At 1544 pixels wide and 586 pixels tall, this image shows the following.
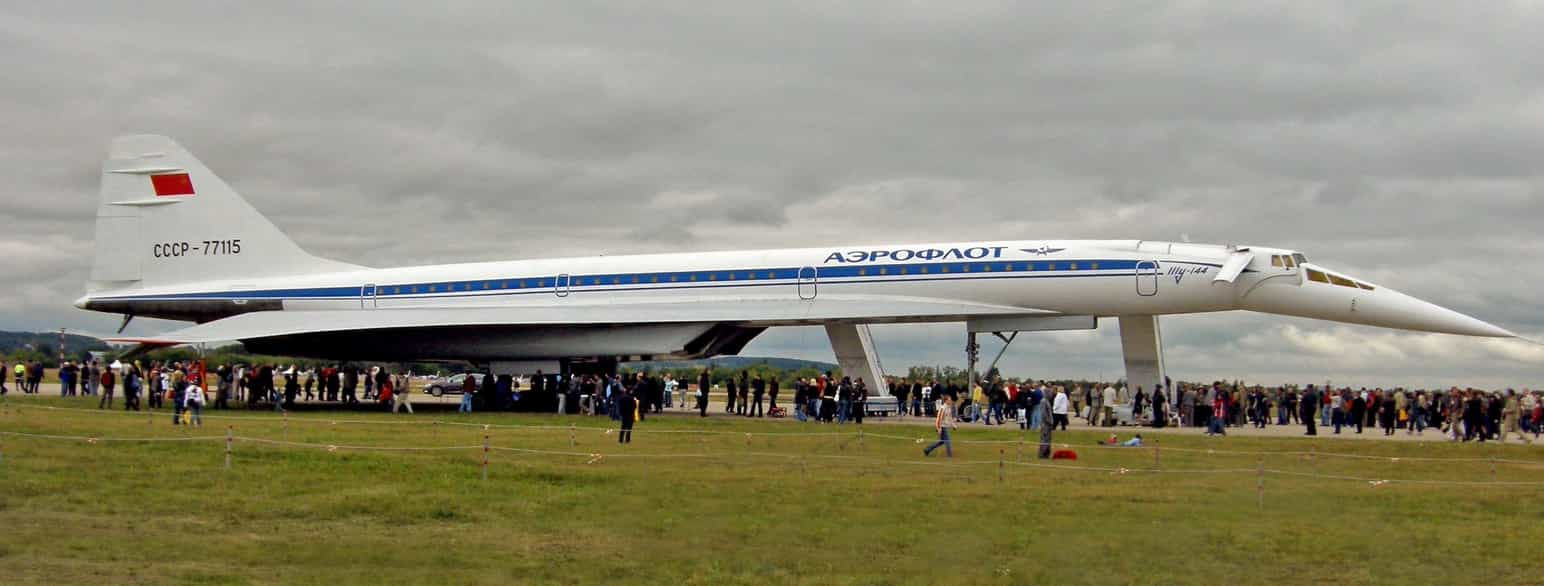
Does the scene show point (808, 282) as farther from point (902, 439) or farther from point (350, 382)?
point (350, 382)

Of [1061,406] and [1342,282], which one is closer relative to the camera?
[1061,406]

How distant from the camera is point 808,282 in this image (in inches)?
1023

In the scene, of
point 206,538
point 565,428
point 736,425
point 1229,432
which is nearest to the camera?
point 206,538

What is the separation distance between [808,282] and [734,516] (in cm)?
1496

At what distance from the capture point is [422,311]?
28516 millimetres

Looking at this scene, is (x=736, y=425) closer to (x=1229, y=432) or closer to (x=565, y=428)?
(x=565, y=428)

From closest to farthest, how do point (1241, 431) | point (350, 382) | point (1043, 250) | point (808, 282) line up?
point (1241, 431), point (1043, 250), point (808, 282), point (350, 382)

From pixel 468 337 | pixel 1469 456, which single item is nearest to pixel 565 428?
pixel 468 337

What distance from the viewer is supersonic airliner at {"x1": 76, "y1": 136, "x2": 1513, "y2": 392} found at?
24.2m

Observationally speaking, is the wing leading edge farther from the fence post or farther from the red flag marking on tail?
the fence post

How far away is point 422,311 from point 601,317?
13.4ft

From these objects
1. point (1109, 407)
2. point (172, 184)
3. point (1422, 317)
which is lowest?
point (1109, 407)

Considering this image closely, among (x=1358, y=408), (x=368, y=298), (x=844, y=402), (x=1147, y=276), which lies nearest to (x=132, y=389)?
(x=368, y=298)

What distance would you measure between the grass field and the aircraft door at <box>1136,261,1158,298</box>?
6.69 meters
